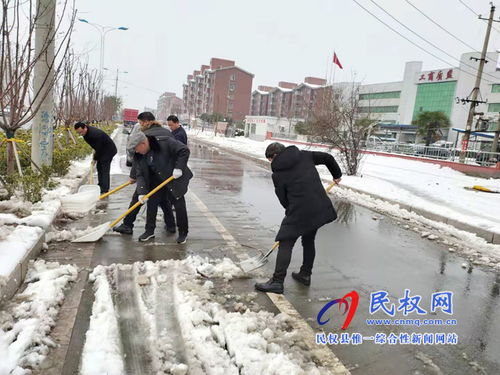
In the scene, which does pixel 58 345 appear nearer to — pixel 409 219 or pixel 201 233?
pixel 201 233

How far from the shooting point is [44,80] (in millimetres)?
6562

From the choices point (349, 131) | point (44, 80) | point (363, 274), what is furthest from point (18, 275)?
point (349, 131)

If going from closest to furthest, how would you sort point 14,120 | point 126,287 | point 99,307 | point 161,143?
point 99,307
point 126,287
point 161,143
point 14,120

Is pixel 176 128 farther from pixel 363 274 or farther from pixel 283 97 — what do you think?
pixel 283 97

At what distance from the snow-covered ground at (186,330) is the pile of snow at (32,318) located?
268 millimetres

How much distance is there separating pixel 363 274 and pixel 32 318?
3.17 metres

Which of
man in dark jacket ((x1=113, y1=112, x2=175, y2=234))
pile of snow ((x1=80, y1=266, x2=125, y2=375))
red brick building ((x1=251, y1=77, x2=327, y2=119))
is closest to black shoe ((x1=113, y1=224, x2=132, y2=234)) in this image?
man in dark jacket ((x1=113, y1=112, x2=175, y2=234))

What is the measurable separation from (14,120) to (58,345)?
16.2 ft

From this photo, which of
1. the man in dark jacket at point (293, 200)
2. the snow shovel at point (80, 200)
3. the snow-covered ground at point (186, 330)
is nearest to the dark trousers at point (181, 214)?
the snow-covered ground at point (186, 330)

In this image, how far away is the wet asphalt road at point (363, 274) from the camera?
2729mm

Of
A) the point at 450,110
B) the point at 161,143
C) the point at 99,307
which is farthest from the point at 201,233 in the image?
the point at 450,110

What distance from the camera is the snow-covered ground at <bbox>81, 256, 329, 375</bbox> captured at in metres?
2.42

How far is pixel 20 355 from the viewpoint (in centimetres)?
235

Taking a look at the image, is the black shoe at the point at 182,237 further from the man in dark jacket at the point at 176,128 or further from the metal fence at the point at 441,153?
the metal fence at the point at 441,153
